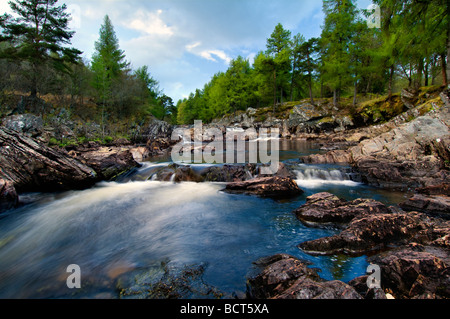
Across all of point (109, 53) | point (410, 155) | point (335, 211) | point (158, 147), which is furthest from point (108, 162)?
point (109, 53)

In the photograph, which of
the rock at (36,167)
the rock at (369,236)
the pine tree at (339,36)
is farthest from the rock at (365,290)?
the pine tree at (339,36)

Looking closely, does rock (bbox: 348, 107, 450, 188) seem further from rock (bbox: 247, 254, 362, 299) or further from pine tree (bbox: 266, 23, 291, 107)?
pine tree (bbox: 266, 23, 291, 107)

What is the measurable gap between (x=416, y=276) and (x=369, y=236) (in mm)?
1386

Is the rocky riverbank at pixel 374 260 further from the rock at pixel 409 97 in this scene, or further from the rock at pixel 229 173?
the rock at pixel 409 97

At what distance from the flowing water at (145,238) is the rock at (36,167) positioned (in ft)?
1.69

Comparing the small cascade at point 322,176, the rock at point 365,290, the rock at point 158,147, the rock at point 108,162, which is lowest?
the rock at point 365,290

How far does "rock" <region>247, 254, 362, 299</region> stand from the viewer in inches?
83.6

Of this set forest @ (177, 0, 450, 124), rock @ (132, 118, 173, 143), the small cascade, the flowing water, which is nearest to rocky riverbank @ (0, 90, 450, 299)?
the flowing water

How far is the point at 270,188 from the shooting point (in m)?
7.82

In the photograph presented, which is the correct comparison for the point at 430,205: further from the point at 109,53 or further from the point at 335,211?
the point at 109,53

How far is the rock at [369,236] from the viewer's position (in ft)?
12.4

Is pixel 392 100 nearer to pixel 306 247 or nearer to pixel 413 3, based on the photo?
pixel 413 3

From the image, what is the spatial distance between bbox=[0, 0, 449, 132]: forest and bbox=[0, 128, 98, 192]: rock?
1331 centimetres
